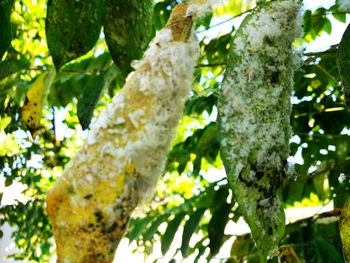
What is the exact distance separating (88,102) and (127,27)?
0.70ft

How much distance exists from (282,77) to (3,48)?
0.84 feet

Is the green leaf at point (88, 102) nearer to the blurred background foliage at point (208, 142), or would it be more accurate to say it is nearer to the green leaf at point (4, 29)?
the blurred background foliage at point (208, 142)

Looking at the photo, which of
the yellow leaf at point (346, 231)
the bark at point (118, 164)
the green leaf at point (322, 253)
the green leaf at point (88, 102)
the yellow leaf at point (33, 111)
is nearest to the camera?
the bark at point (118, 164)

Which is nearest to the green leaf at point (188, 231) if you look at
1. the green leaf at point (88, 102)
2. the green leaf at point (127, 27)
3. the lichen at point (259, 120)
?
the green leaf at point (88, 102)

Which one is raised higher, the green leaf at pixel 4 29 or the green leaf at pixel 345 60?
the green leaf at pixel 4 29

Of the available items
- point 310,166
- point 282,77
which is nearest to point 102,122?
point 282,77

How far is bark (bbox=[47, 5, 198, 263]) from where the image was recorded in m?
0.31

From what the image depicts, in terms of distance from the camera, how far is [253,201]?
0.36 meters

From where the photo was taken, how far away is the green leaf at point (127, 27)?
52 centimetres

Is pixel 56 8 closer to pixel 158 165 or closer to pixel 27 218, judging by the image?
pixel 158 165

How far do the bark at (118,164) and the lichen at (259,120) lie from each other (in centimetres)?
3

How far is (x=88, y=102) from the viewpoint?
2.37ft

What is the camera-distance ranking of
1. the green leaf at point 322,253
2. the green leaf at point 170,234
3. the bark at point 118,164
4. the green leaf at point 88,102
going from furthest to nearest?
the green leaf at point 170,234 < the green leaf at point 322,253 < the green leaf at point 88,102 < the bark at point 118,164

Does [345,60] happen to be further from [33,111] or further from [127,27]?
[33,111]
